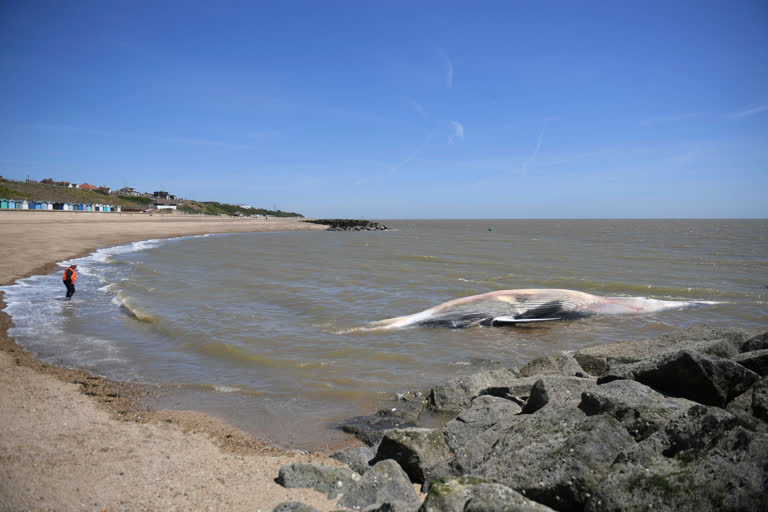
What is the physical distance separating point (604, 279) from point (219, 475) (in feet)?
65.8

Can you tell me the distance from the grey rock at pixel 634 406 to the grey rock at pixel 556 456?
0.96 feet

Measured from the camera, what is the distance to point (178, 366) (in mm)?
8109

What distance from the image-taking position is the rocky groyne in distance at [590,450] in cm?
276

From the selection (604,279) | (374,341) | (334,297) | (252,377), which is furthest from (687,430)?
(604,279)

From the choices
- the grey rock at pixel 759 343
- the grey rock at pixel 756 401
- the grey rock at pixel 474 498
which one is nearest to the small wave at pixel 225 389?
the grey rock at pixel 474 498

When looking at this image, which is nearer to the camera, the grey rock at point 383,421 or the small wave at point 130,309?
the grey rock at point 383,421

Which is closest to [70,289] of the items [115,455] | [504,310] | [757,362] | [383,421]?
[115,455]

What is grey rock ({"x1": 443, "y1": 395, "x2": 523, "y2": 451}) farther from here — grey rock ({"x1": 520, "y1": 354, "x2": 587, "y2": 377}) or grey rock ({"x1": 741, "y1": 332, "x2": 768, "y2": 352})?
grey rock ({"x1": 741, "y1": 332, "x2": 768, "y2": 352})

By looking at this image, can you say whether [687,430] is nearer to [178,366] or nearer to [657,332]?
[178,366]

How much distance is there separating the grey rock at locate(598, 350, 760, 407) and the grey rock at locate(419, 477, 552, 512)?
2.81 m

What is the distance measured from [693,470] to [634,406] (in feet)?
3.81

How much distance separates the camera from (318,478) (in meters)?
4.10

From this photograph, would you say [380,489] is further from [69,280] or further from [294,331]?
[69,280]

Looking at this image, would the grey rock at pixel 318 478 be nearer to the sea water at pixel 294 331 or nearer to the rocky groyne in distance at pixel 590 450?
the rocky groyne in distance at pixel 590 450
